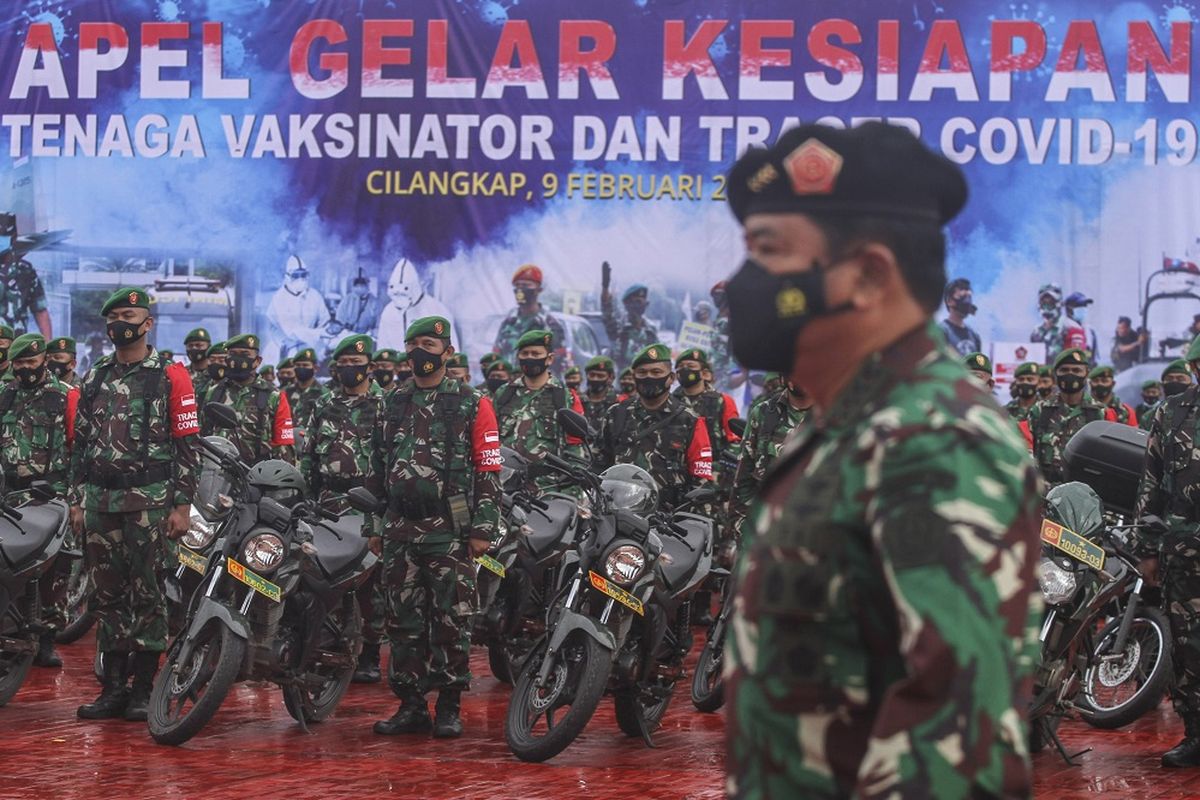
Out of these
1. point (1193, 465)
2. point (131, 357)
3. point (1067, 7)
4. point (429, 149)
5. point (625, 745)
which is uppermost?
point (1067, 7)

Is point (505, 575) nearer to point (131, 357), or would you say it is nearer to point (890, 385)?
point (131, 357)

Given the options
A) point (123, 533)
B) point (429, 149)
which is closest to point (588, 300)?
point (429, 149)

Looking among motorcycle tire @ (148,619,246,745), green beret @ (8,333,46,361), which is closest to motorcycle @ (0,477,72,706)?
motorcycle tire @ (148,619,246,745)

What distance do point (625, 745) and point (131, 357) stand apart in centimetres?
318

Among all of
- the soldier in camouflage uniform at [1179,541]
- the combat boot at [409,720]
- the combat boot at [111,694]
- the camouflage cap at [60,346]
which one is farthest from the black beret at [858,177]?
the camouflage cap at [60,346]

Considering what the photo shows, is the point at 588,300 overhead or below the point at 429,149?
below

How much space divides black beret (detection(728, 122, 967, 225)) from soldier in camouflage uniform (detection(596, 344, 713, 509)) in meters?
9.77

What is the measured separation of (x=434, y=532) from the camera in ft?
29.2

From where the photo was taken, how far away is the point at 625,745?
850cm

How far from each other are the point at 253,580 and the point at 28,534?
163 centimetres

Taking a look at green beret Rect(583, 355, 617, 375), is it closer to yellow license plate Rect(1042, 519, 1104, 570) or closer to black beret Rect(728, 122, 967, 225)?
yellow license plate Rect(1042, 519, 1104, 570)

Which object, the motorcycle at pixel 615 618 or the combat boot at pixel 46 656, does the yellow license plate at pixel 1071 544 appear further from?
the combat boot at pixel 46 656

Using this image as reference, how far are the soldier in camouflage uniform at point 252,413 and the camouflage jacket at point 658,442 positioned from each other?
2.86m

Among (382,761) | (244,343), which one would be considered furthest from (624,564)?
(244,343)
